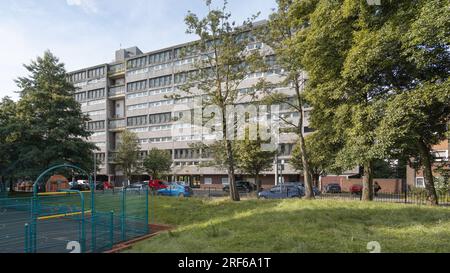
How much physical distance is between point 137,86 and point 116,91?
6.63 m

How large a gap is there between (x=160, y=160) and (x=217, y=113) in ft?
110

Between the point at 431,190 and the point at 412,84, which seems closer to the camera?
the point at 412,84

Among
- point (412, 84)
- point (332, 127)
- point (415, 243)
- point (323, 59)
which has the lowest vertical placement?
point (415, 243)

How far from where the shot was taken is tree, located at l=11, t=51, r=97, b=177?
27.2 meters

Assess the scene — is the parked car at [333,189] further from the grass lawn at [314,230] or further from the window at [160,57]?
the window at [160,57]

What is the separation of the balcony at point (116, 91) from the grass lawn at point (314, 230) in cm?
5772

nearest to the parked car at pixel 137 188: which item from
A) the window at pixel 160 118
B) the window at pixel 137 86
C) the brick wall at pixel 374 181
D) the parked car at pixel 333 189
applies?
the parked car at pixel 333 189

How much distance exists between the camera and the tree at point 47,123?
27156 mm

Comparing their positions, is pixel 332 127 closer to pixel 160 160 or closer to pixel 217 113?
pixel 217 113

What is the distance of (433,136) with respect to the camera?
706 inches

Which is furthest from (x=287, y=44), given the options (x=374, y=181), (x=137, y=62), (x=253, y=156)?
(x=137, y=62)

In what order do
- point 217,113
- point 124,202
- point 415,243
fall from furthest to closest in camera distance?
point 217,113 → point 124,202 → point 415,243
